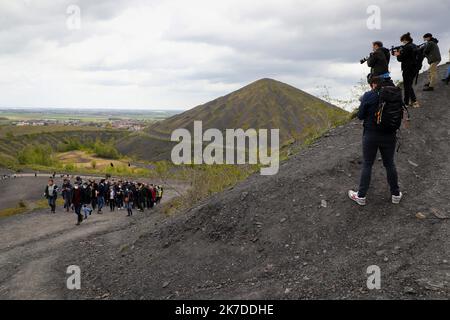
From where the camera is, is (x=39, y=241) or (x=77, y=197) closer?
(x=39, y=241)

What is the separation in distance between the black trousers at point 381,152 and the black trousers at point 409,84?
5.56 metres

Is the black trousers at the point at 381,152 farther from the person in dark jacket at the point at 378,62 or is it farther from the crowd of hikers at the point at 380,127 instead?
the person in dark jacket at the point at 378,62

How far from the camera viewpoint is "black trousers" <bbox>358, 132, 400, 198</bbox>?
7.50 metres

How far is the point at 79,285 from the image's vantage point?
9.55 metres

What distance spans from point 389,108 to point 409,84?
605 centimetres

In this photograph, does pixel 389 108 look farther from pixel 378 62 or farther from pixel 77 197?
pixel 77 197

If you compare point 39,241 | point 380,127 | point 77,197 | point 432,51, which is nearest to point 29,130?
point 77,197

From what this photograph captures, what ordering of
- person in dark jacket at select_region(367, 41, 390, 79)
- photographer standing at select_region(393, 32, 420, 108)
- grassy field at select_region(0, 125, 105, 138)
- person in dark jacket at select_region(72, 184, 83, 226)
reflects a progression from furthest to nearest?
grassy field at select_region(0, 125, 105, 138), person in dark jacket at select_region(72, 184, 83, 226), photographer standing at select_region(393, 32, 420, 108), person in dark jacket at select_region(367, 41, 390, 79)

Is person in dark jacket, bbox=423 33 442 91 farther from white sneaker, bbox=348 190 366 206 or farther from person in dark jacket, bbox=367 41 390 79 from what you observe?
white sneaker, bbox=348 190 366 206

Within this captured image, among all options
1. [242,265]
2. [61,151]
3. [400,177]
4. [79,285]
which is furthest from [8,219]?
[61,151]

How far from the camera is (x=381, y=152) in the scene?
761 cm

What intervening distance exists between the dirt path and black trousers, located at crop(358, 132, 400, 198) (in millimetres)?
7351

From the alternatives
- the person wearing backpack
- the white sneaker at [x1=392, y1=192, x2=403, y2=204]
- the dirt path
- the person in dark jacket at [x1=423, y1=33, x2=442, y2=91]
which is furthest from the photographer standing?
the dirt path
